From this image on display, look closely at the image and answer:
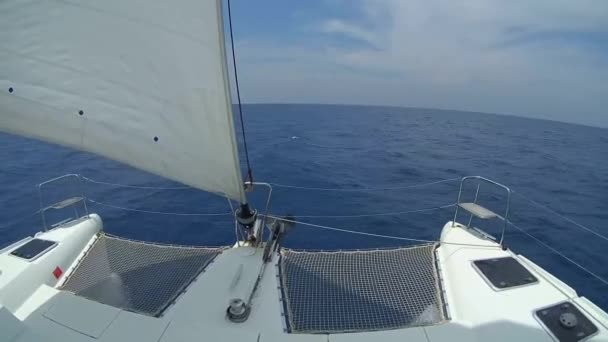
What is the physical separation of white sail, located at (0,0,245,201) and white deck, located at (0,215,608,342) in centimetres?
151

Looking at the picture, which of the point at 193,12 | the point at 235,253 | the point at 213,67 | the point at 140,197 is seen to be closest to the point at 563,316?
the point at 235,253

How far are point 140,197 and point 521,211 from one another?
13552mm

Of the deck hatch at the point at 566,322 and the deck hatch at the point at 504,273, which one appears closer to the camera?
the deck hatch at the point at 566,322

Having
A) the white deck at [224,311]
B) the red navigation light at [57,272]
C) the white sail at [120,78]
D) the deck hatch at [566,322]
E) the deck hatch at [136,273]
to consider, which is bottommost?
the deck hatch at [136,273]

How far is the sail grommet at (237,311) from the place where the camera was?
9.56 feet

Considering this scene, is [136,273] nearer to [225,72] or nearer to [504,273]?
[225,72]

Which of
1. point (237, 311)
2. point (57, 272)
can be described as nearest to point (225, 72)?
point (237, 311)

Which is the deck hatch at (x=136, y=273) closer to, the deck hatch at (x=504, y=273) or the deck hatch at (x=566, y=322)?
the deck hatch at (x=504, y=273)

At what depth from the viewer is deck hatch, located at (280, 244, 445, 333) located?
3143 millimetres

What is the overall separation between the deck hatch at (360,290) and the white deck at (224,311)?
6.9 inches

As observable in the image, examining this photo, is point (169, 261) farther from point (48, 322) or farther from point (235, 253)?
point (48, 322)

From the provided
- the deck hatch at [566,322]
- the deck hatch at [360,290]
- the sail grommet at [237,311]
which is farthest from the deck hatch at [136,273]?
the deck hatch at [566,322]

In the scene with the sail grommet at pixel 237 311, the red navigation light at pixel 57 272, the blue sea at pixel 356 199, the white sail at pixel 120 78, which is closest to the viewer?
the white sail at pixel 120 78

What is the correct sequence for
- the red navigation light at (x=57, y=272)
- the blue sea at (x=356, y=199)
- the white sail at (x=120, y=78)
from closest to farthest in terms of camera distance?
the white sail at (x=120, y=78)
the red navigation light at (x=57, y=272)
the blue sea at (x=356, y=199)
